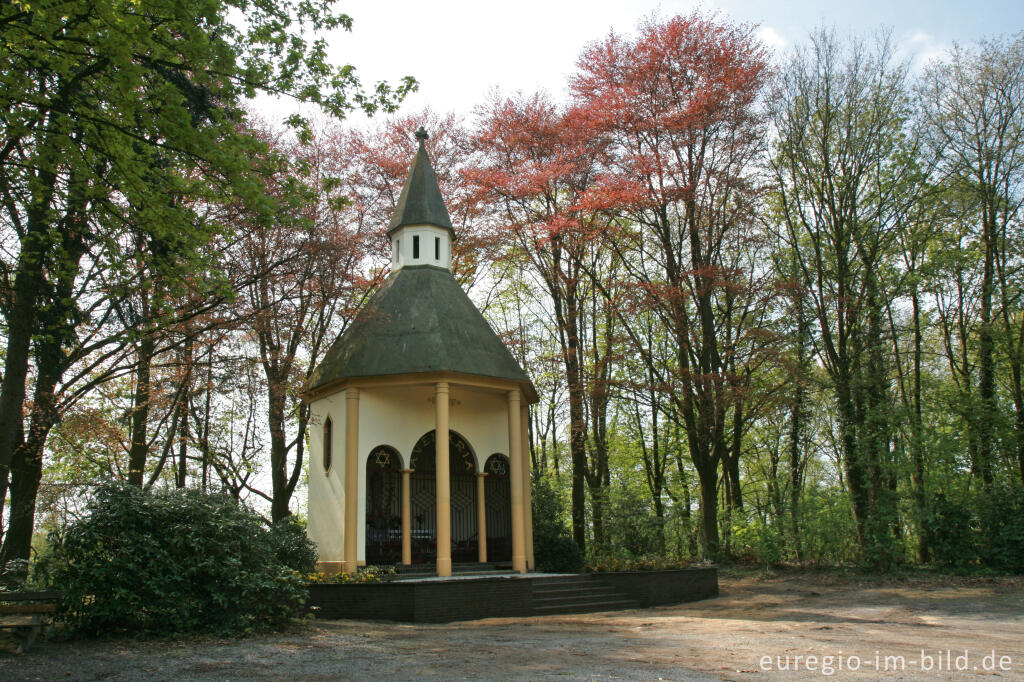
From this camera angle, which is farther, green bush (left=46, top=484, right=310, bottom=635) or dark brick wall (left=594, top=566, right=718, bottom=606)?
dark brick wall (left=594, top=566, right=718, bottom=606)

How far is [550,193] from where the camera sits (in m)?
21.1

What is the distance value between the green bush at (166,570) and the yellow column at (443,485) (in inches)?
193

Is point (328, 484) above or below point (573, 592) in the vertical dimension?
above

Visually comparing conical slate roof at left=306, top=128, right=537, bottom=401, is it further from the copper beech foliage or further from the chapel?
the copper beech foliage

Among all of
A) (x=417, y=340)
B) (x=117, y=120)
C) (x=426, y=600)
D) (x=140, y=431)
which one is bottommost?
(x=426, y=600)

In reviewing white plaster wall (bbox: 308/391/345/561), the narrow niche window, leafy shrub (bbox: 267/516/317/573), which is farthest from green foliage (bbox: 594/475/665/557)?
leafy shrub (bbox: 267/516/317/573)

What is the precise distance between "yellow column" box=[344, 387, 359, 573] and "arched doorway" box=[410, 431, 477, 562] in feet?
5.36

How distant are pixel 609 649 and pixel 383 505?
10.1 meters

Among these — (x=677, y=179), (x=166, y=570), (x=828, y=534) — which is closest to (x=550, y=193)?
(x=677, y=179)

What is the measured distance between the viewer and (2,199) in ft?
31.4

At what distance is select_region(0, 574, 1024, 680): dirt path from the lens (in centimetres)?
664

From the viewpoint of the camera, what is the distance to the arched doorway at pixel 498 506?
58.6ft

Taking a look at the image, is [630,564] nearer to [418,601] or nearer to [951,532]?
[418,601]

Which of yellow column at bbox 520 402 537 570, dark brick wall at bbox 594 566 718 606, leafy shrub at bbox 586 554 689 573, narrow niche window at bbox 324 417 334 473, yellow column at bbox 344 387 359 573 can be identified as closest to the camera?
dark brick wall at bbox 594 566 718 606
